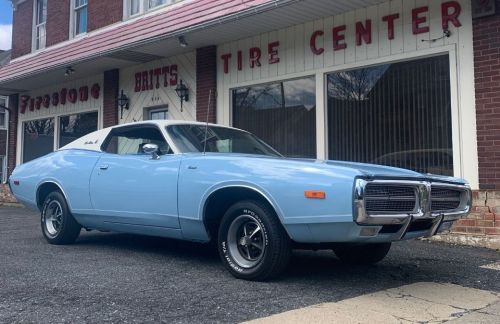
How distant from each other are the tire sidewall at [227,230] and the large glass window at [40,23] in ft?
45.5

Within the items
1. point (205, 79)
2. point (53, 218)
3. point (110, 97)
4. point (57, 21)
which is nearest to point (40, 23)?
point (57, 21)

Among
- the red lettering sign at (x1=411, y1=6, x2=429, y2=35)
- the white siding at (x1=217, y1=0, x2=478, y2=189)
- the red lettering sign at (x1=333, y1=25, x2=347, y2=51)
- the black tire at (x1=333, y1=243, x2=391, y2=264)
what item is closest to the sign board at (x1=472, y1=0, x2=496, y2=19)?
the white siding at (x1=217, y1=0, x2=478, y2=189)

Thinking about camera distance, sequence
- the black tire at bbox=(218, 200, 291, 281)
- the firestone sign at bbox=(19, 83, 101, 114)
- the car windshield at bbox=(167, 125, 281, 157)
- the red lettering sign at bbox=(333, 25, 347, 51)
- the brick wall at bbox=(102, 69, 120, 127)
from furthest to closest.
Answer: the firestone sign at bbox=(19, 83, 101, 114)
the brick wall at bbox=(102, 69, 120, 127)
the red lettering sign at bbox=(333, 25, 347, 51)
the car windshield at bbox=(167, 125, 281, 157)
the black tire at bbox=(218, 200, 291, 281)

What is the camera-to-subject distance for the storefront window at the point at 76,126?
46.3ft

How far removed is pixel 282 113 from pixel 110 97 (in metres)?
5.54

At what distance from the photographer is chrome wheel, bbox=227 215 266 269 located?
4.32 m

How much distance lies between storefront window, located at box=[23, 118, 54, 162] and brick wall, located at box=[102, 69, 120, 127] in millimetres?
3088

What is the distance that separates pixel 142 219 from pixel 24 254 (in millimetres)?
1584

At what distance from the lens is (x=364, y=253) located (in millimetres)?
5207

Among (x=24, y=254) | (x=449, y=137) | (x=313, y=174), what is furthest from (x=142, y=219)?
(x=449, y=137)

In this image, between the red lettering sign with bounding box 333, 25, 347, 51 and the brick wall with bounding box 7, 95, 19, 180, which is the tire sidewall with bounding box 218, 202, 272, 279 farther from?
the brick wall with bounding box 7, 95, 19, 180

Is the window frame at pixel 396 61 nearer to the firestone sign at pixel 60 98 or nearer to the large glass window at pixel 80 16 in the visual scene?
the firestone sign at pixel 60 98

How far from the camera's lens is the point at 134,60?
39.7ft

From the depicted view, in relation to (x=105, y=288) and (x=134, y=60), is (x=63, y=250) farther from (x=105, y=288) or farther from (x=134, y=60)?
(x=134, y=60)
